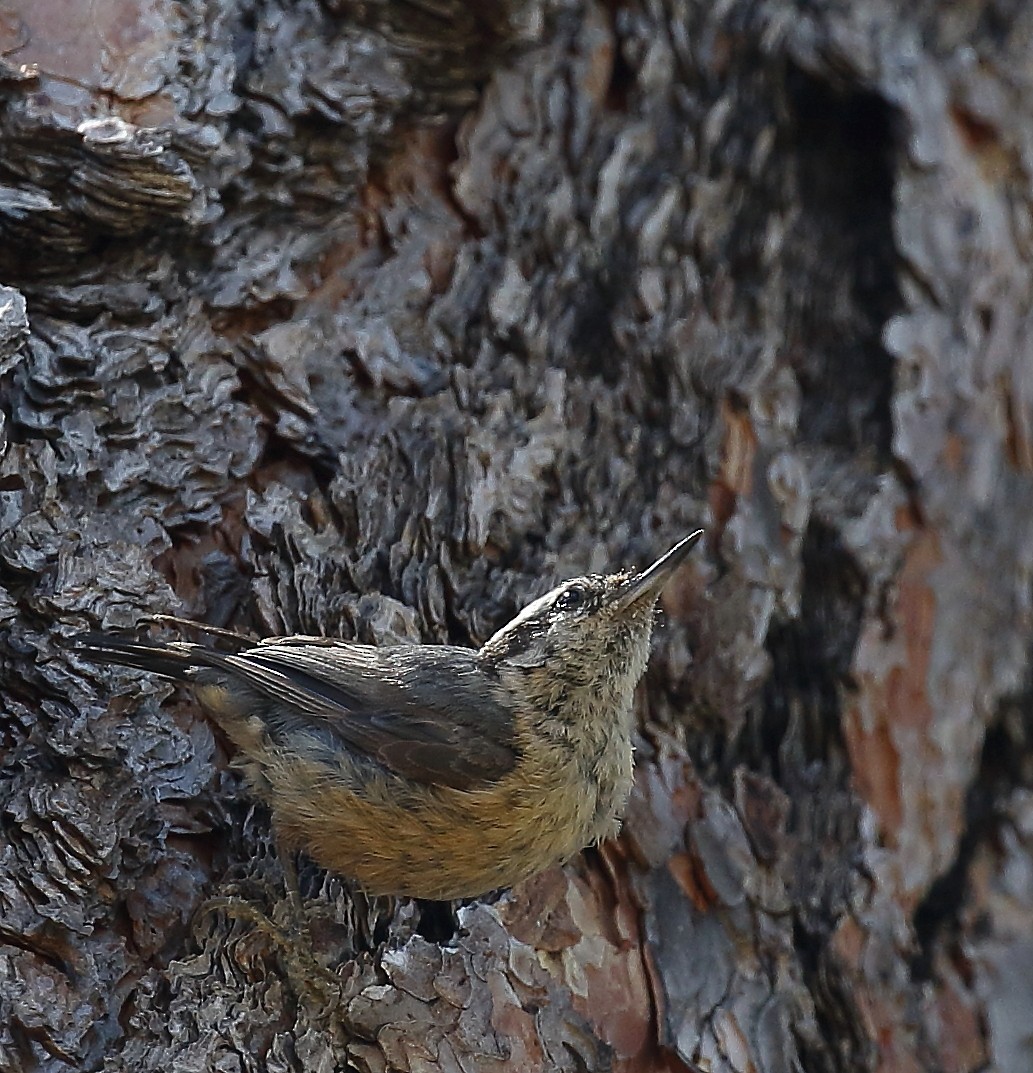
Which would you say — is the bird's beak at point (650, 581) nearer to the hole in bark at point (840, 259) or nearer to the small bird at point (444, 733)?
the small bird at point (444, 733)

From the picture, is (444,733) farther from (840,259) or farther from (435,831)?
(840,259)

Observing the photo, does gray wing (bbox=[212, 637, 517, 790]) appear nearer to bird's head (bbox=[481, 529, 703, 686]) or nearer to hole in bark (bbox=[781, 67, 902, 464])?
bird's head (bbox=[481, 529, 703, 686])

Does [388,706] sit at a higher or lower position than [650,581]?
lower

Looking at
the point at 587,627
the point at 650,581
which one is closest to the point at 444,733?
the point at 587,627

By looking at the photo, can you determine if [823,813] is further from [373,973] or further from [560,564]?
[373,973]

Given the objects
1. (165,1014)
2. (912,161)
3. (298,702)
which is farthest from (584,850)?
(912,161)

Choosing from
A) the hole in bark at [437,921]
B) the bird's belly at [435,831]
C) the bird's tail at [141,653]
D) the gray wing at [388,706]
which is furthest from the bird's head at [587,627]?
the bird's tail at [141,653]

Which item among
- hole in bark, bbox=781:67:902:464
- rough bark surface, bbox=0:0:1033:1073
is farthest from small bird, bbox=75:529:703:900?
hole in bark, bbox=781:67:902:464
